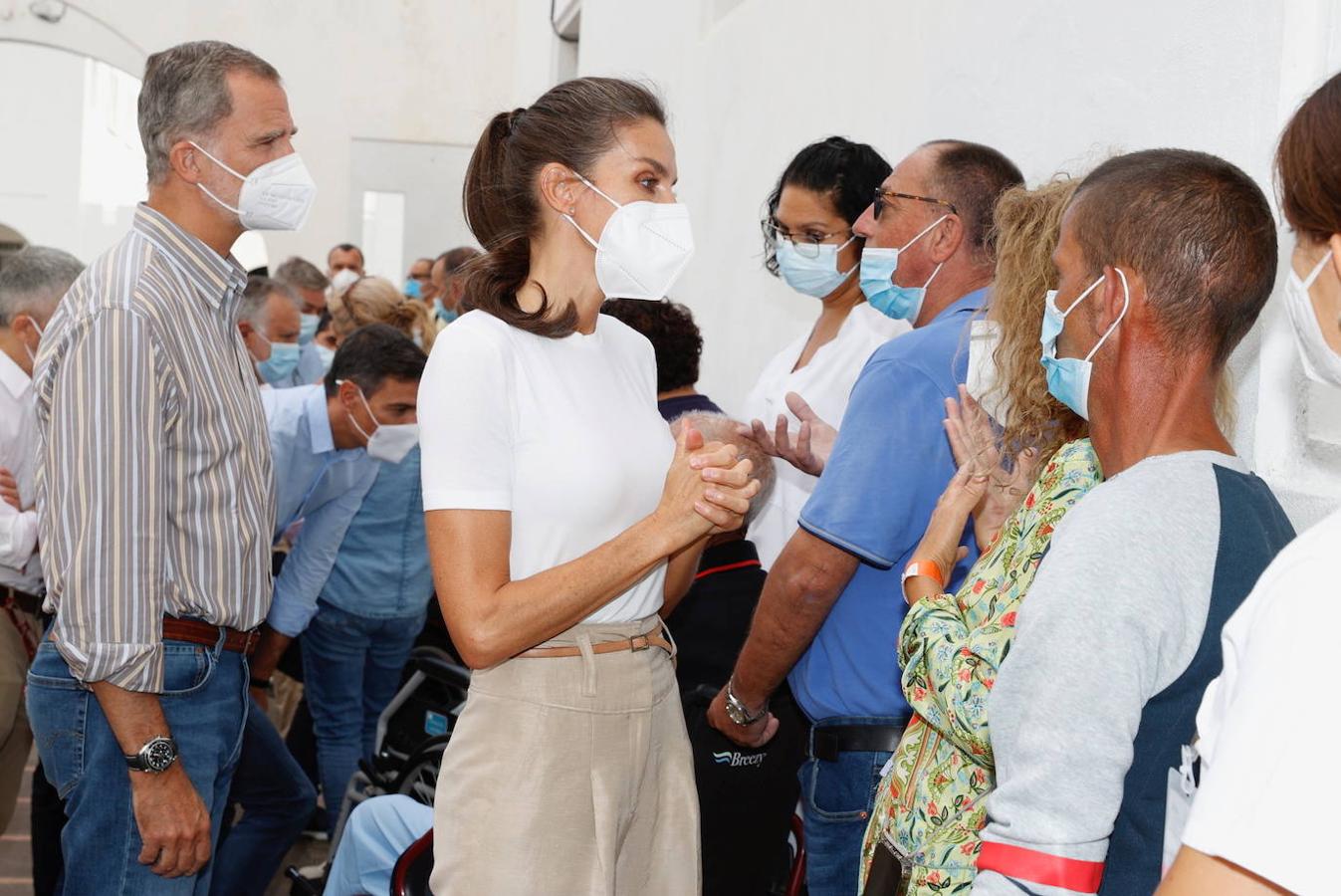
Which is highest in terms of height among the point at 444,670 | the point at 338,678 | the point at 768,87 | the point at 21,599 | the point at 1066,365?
the point at 768,87

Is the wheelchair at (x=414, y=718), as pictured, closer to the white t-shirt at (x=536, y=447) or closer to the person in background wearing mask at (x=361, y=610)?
the person in background wearing mask at (x=361, y=610)

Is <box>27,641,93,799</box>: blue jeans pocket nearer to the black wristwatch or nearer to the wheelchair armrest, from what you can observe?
the black wristwatch

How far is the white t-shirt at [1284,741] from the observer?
872 millimetres

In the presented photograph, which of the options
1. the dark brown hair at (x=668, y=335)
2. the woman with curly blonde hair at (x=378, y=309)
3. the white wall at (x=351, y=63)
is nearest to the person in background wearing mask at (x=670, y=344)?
the dark brown hair at (x=668, y=335)

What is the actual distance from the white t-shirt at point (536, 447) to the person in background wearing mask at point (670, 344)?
1396 millimetres

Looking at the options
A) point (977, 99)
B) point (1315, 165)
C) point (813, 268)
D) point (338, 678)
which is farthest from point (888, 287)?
point (338, 678)

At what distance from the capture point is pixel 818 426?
9.37 feet

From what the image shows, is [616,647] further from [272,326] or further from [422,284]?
[422,284]

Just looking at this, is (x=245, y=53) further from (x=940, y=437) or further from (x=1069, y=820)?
(x=1069, y=820)

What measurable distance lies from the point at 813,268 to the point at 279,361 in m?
3.96

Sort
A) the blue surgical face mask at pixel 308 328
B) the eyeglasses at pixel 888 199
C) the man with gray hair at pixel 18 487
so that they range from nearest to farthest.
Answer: the eyeglasses at pixel 888 199 < the man with gray hair at pixel 18 487 < the blue surgical face mask at pixel 308 328

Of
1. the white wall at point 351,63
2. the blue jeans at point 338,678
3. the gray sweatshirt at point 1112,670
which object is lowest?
the blue jeans at point 338,678

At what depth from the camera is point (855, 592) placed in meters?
2.38

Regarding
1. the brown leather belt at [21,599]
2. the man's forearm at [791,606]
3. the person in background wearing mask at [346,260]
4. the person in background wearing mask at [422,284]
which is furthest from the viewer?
the person in background wearing mask at [346,260]
